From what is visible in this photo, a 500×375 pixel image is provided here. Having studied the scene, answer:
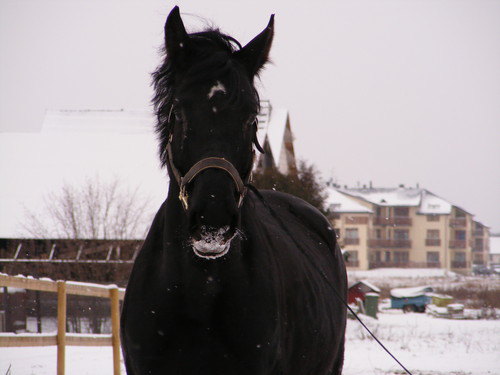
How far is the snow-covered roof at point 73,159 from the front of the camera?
2288 centimetres

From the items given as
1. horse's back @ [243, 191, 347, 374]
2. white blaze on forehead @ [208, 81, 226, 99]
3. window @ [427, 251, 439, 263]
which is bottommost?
window @ [427, 251, 439, 263]

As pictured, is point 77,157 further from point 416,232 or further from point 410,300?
point 416,232

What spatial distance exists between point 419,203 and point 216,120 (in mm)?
96890

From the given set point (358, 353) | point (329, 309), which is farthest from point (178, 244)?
point (358, 353)

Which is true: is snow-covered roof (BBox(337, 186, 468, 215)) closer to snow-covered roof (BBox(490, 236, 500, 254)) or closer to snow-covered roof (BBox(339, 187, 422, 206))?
snow-covered roof (BBox(339, 187, 422, 206))

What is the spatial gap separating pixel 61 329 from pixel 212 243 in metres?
5.25

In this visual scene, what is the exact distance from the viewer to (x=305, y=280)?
3775 millimetres

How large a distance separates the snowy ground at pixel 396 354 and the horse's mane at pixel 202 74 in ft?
15.2

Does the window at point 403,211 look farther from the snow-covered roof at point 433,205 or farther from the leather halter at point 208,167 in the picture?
the leather halter at point 208,167

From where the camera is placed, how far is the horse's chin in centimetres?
252

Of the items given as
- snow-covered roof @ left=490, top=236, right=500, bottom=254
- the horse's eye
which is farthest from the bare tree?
snow-covered roof @ left=490, top=236, right=500, bottom=254

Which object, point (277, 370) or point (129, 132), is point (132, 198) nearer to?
point (129, 132)

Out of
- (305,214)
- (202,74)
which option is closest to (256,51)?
(202,74)

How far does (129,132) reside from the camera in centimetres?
3017
